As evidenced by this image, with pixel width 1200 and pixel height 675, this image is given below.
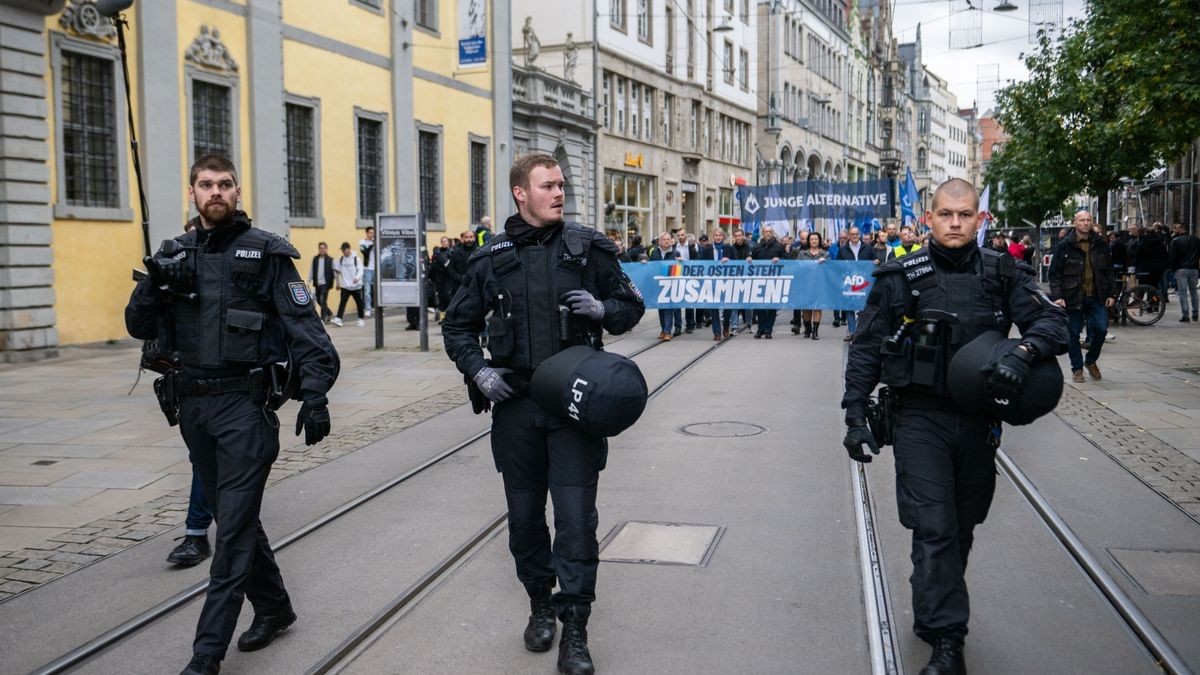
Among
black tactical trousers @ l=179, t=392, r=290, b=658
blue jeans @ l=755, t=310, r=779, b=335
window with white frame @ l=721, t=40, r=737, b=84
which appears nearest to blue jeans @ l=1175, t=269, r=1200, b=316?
blue jeans @ l=755, t=310, r=779, b=335

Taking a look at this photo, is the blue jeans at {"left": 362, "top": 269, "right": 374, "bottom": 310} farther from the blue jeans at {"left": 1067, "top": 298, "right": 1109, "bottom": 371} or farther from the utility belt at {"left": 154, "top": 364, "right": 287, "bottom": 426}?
the utility belt at {"left": 154, "top": 364, "right": 287, "bottom": 426}

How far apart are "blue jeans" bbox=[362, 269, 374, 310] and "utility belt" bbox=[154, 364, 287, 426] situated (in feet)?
63.0

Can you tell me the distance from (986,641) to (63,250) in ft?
50.9

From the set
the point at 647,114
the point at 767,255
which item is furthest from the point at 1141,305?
the point at 647,114

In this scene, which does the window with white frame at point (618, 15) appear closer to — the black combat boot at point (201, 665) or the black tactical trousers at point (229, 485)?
the black tactical trousers at point (229, 485)

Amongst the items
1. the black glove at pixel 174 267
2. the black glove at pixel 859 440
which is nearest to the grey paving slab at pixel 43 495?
the black glove at pixel 174 267

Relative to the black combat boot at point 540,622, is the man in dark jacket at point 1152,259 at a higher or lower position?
higher

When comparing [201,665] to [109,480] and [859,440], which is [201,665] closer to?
[859,440]

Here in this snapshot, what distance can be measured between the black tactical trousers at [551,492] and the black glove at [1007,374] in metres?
1.46

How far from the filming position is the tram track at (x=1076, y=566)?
4340mm

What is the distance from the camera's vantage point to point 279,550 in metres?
5.91

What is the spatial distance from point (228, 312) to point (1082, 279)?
10.7 m

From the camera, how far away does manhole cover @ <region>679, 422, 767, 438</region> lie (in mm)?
9383

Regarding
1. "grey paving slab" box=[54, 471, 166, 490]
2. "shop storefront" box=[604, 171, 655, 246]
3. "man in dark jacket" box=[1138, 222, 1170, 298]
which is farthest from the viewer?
"shop storefront" box=[604, 171, 655, 246]
